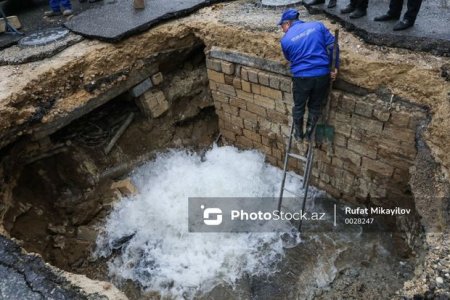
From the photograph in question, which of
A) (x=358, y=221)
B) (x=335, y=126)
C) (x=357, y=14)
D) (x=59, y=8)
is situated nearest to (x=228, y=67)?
(x=335, y=126)

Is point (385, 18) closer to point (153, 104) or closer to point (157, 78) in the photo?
point (157, 78)

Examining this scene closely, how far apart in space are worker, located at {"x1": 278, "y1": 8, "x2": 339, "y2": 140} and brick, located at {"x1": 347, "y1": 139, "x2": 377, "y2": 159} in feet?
2.61

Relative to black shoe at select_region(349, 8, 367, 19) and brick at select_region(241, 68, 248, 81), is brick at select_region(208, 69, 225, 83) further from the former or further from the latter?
black shoe at select_region(349, 8, 367, 19)

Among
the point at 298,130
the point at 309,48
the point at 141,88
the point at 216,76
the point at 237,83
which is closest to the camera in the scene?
the point at 309,48

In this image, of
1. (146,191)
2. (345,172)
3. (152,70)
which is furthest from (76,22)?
(345,172)

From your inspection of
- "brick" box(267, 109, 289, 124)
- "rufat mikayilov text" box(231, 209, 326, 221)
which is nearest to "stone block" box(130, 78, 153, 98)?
"brick" box(267, 109, 289, 124)

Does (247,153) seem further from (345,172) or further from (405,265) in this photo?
(405,265)

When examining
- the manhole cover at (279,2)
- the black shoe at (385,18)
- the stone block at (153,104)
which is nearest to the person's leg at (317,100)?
the black shoe at (385,18)

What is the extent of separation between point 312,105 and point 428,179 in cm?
164

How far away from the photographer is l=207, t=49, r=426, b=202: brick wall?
4.72m

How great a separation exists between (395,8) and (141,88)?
13.3 ft

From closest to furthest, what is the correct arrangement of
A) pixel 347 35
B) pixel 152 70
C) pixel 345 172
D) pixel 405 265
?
pixel 405 265 < pixel 347 35 < pixel 345 172 < pixel 152 70

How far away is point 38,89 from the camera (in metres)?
5.40

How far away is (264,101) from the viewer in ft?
19.3
